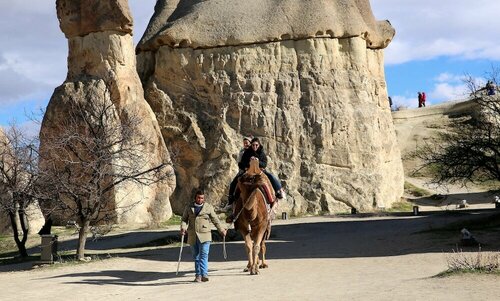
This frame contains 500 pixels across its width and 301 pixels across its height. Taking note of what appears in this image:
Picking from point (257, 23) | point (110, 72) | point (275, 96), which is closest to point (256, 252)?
point (110, 72)

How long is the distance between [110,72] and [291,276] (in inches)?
602

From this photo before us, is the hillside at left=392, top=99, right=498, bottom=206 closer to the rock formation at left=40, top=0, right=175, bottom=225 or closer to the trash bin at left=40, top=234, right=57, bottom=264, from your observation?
the rock formation at left=40, top=0, right=175, bottom=225

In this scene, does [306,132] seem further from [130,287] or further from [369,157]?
[130,287]

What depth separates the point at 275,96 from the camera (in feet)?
97.5

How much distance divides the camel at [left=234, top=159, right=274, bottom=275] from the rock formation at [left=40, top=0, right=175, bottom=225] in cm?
1245

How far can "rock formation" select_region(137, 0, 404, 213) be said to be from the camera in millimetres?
29312

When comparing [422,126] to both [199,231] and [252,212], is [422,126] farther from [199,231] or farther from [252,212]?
[199,231]

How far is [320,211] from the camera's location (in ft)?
93.5

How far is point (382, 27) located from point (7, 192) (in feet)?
68.6

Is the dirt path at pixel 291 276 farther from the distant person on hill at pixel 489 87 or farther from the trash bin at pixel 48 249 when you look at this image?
the distant person on hill at pixel 489 87

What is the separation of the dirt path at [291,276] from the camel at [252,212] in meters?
0.43

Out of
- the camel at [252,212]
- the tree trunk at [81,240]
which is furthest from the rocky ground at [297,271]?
the tree trunk at [81,240]

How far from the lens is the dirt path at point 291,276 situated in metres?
9.38

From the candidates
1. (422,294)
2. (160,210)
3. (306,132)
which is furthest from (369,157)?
(422,294)
